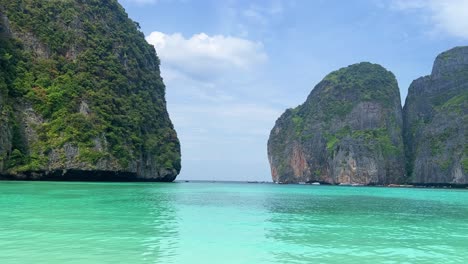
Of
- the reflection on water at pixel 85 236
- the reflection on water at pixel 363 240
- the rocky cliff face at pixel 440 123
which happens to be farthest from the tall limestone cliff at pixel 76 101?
the rocky cliff face at pixel 440 123

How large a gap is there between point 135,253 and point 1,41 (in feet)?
160

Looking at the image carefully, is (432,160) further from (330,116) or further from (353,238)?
(353,238)

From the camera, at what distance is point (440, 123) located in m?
98.9

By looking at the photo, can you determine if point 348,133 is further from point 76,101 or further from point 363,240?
point 363,240

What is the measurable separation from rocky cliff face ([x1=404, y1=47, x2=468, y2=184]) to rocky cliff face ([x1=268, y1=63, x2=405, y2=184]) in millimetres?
4600

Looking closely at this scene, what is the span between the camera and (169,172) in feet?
206

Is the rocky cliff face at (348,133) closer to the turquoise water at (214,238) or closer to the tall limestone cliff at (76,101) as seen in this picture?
the tall limestone cliff at (76,101)

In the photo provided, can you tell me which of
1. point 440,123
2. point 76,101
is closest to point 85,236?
point 76,101

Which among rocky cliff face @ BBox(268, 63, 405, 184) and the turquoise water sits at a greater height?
rocky cliff face @ BBox(268, 63, 405, 184)

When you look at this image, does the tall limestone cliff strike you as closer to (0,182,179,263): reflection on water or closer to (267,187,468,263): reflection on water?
(0,182,179,263): reflection on water

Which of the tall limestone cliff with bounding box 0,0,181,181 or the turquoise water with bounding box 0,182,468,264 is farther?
the tall limestone cliff with bounding box 0,0,181,181

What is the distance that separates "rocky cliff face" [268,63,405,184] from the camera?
104062mm

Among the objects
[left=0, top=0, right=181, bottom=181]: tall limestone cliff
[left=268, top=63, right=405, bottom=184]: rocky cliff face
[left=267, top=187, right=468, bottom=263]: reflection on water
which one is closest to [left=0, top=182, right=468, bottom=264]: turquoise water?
[left=267, top=187, right=468, bottom=263]: reflection on water

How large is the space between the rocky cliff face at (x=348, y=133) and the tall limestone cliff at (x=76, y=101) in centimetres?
5423
